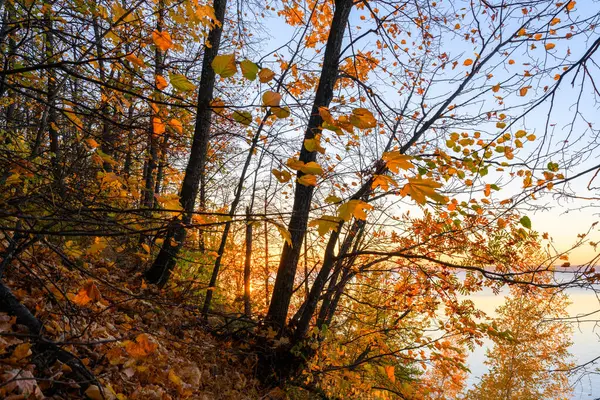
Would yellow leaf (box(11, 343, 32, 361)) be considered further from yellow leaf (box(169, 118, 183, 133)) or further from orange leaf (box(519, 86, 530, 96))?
orange leaf (box(519, 86, 530, 96))

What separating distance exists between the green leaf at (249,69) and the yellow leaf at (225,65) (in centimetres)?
5

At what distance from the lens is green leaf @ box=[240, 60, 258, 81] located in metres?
1.12

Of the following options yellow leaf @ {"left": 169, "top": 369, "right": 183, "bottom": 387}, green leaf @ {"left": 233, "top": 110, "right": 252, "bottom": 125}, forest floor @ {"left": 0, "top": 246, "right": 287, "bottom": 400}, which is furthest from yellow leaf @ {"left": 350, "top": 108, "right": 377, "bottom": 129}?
yellow leaf @ {"left": 169, "top": 369, "right": 183, "bottom": 387}

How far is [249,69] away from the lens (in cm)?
113

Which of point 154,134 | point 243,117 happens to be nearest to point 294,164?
point 243,117

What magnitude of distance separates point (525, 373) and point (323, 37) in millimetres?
23320

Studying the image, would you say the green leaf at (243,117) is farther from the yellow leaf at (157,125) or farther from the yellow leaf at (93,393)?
the yellow leaf at (93,393)

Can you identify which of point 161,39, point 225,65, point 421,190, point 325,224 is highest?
point 161,39

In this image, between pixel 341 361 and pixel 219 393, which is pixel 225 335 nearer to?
pixel 219 393

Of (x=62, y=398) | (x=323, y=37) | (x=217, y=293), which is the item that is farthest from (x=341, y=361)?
(x=323, y=37)

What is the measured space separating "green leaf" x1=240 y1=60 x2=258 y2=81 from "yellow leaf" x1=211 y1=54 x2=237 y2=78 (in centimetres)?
5

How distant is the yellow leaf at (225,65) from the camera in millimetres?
1128

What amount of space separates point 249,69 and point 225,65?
0.28 ft

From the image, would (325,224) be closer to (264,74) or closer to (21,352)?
(264,74)
